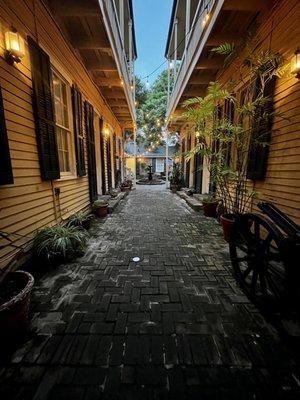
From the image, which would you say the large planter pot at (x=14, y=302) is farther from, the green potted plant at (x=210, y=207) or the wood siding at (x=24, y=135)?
the green potted plant at (x=210, y=207)

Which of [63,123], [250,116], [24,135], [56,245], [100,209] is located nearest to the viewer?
[24,135]

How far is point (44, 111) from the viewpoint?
311 centimetres

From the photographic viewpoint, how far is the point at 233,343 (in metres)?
1.64

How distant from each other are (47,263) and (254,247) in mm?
A: 2656

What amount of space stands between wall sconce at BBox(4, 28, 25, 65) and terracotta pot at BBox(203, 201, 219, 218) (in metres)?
4.80

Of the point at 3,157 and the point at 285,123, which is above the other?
the point at 285,123

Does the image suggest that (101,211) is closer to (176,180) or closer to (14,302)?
(14,302)

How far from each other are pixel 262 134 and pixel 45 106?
3.45 m

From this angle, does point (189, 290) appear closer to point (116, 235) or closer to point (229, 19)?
point (116, 235)

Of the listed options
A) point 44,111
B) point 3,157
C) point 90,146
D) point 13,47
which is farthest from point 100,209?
point 13,47

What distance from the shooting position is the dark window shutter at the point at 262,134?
3232 millimetres

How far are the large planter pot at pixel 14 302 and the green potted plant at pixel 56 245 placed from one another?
0.86m

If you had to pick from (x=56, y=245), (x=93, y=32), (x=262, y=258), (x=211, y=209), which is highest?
(x=93, y=32)

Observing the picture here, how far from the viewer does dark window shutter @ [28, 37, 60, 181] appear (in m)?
2.89
